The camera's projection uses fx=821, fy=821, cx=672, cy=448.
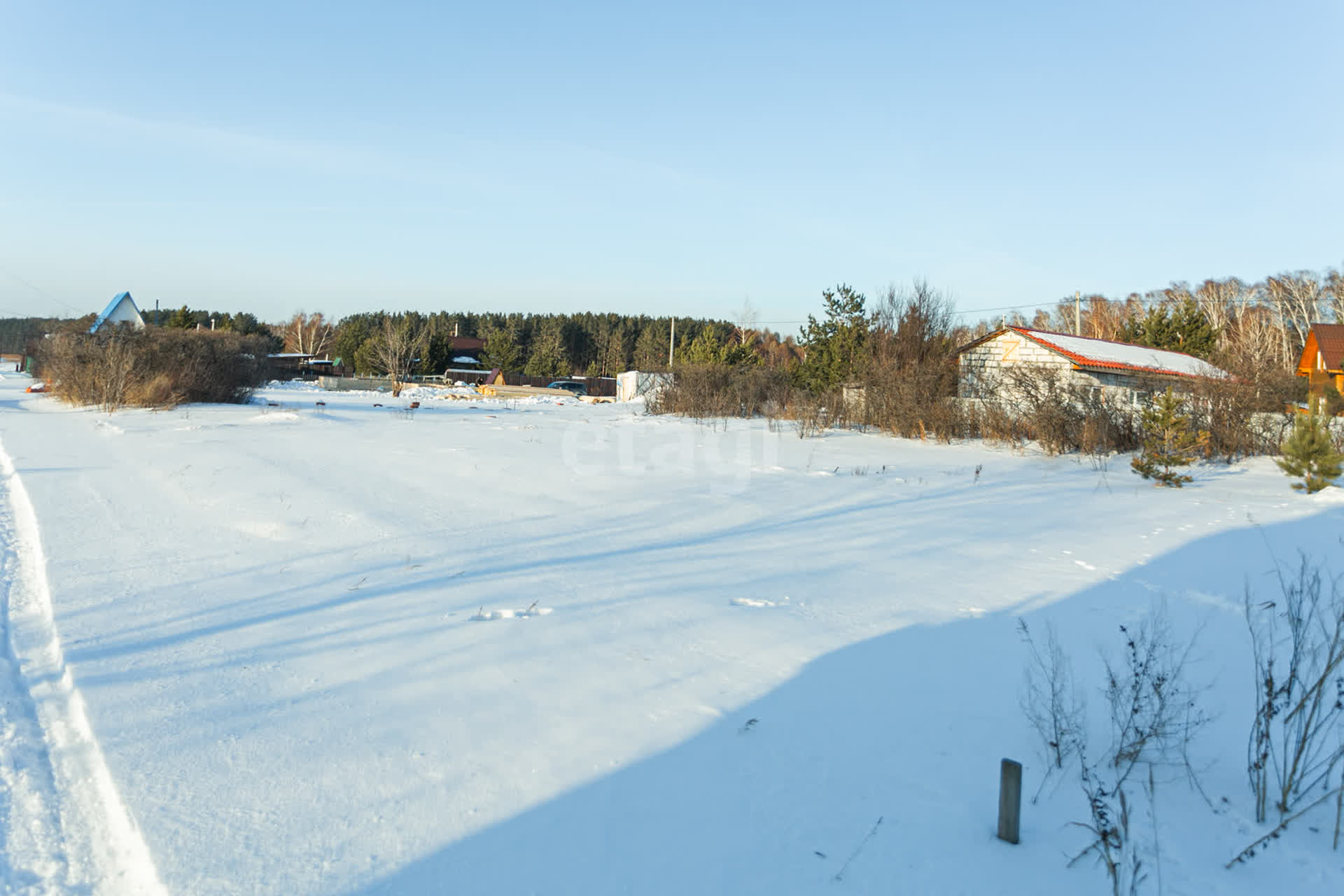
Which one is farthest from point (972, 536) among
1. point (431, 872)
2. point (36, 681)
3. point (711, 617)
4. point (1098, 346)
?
point (1098, 346)

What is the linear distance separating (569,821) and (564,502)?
6.33 m

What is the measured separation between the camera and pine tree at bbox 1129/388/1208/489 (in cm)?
1205

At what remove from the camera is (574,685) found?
4.52 metres

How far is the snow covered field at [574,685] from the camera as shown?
10.1ft

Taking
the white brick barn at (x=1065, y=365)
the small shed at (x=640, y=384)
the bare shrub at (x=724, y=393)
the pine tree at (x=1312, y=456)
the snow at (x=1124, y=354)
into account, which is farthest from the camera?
the small shed at (x=640, y=384)

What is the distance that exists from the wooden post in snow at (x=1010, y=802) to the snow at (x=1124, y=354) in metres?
18.6

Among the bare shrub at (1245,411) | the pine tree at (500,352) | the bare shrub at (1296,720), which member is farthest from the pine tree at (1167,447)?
the pine tree at (500,352)

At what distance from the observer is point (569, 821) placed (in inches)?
129

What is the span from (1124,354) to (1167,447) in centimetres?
1257

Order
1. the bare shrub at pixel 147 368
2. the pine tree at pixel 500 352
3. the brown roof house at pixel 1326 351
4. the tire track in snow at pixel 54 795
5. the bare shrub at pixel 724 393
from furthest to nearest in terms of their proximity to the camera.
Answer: the pine tree at pixel 500 352 → the brown roof house at pixel 1326 351 → the bare shrub at pixel 724 393 → the bare shrub at pixel 147 368 → the tire track in snow at pixel 54 795

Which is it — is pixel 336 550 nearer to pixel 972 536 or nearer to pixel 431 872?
pixel 431 872

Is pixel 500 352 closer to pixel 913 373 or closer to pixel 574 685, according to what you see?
pixel 913 373

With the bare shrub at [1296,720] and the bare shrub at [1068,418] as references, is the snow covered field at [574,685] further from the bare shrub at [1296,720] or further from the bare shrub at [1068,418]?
the bare shrub at [1068,418]

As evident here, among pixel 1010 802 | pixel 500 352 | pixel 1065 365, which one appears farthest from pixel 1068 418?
pixel 500 352
